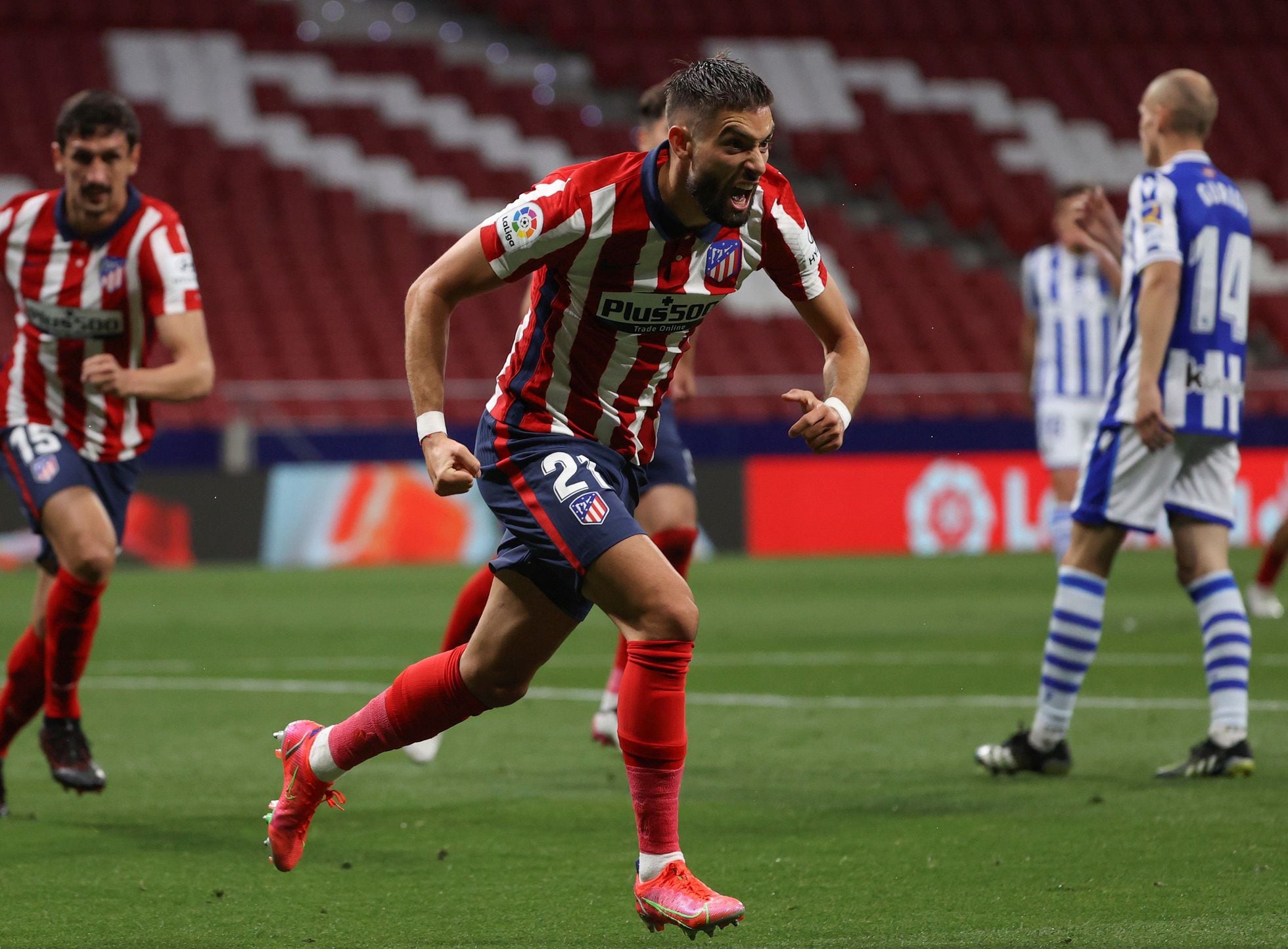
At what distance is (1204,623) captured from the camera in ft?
18.9

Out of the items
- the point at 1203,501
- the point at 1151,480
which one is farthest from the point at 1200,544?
the point at 1151,480

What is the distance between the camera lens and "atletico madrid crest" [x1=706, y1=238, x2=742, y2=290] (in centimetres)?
393

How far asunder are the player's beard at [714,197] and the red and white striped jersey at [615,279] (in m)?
0.09

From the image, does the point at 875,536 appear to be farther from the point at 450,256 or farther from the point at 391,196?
the point at 450,256

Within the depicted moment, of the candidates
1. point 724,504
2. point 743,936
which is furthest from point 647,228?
point 724,504

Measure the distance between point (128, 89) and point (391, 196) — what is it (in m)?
3.37

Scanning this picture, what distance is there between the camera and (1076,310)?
11141 millimetres

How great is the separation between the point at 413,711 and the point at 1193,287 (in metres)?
2.99

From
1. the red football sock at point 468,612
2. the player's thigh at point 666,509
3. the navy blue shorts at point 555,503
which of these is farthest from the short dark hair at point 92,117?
the player's thigh at point 666,509

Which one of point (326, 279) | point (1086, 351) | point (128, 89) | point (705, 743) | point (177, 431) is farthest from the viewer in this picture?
point (128, 89)

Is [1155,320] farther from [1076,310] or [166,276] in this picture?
[1076,310]

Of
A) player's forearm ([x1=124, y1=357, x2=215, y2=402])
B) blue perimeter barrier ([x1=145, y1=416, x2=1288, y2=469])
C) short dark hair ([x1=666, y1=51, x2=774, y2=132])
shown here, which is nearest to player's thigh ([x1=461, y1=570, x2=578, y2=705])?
short dark hair ([x1=666, y1=51, x2=774, y2=132])

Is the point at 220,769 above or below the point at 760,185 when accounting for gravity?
→ below

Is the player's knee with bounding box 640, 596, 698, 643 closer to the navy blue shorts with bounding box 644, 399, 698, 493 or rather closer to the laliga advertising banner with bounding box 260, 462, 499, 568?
the navy blue shorts with bounding box 644, 399, 698, 493
